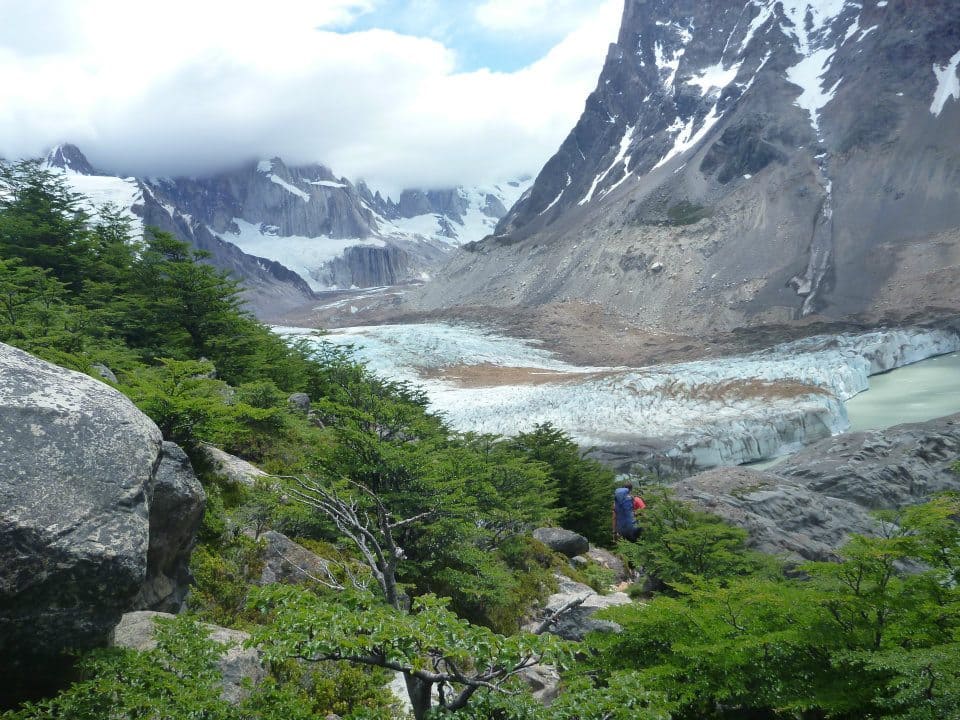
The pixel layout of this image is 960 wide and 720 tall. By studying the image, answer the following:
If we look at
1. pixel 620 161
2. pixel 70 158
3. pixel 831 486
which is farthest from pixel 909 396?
pixel 70 158

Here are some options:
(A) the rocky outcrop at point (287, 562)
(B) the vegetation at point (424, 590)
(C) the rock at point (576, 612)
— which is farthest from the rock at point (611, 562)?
(A) the rocky outcrop at point (287, 562)

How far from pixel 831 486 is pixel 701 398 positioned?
15.5 metres

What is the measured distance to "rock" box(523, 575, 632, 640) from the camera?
301 inches

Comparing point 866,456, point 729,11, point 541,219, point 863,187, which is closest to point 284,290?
point 541,219

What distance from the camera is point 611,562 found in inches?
539

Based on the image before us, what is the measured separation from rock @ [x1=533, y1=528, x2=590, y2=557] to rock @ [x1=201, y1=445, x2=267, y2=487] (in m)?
→ 6.48

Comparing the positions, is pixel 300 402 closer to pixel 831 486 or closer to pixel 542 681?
pixel 542 681

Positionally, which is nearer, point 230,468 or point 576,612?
point 576,612

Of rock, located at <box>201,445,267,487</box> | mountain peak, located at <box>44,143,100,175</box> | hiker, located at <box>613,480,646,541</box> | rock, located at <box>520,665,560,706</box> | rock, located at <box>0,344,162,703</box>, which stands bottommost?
rock, located at <box>520,665,560,706</box>

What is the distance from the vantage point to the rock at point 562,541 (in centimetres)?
1306

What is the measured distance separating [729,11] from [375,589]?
147803mm

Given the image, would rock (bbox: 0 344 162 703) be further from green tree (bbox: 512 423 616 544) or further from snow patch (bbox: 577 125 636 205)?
snow patch (bbox: 577 125 636 205)

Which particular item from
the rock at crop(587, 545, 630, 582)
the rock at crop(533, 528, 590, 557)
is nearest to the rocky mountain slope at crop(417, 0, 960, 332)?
the rock at crop(587, 545, 630, 582)

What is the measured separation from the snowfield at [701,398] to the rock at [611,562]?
12479mm
